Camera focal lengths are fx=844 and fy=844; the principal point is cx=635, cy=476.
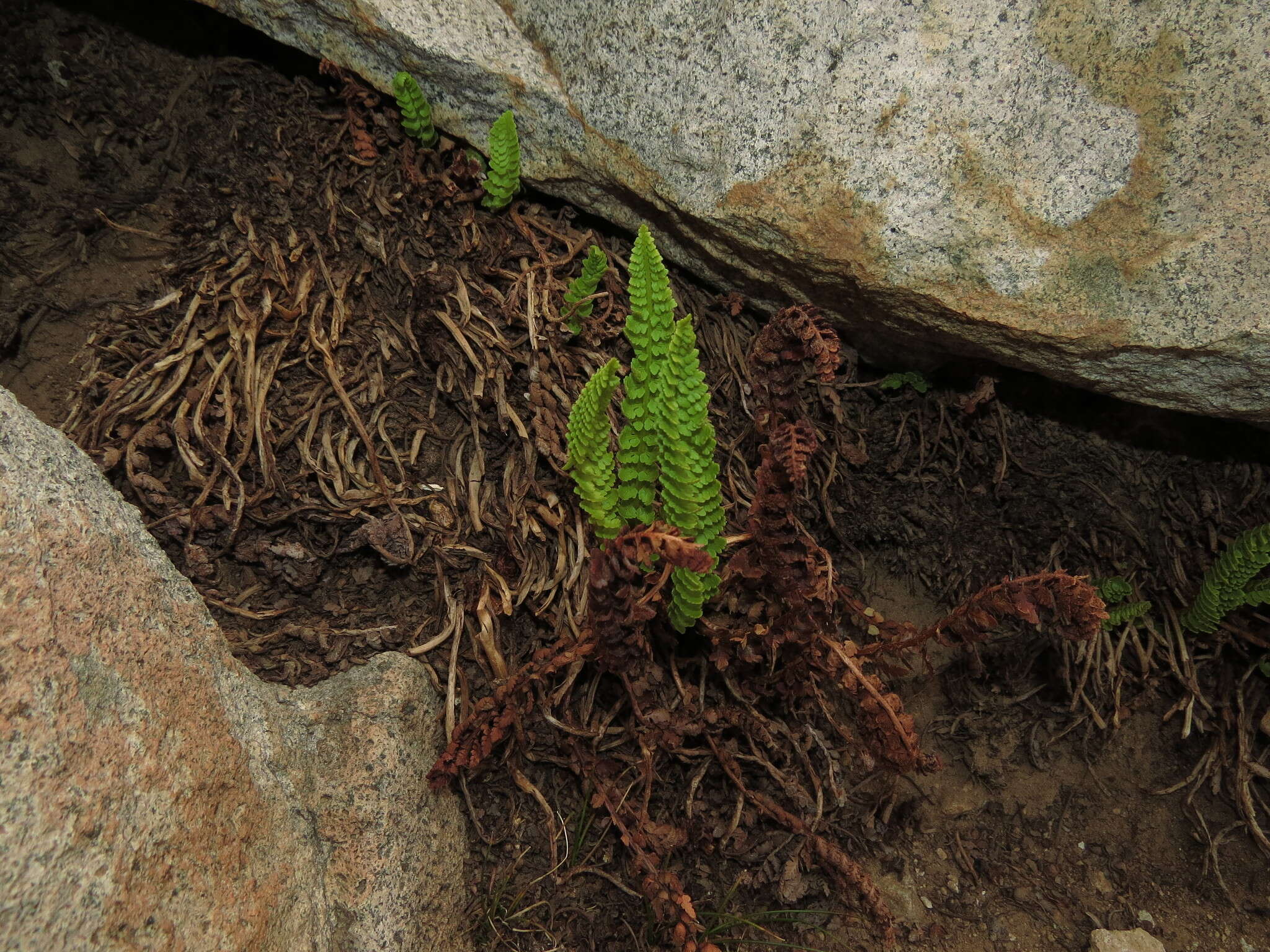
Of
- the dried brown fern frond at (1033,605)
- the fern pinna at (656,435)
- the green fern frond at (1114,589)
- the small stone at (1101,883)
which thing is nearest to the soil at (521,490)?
the small stone at (1101,883)

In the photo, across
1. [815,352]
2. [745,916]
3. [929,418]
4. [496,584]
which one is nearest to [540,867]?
[745,916]

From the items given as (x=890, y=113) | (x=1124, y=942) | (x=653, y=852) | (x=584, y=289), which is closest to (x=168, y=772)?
(x=653, y=852)

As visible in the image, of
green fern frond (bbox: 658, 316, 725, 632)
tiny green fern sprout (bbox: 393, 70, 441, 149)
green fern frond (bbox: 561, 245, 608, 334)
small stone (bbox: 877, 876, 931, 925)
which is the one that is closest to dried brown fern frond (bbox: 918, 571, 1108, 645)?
green fern frond (bbox: 658, 316, 725, 632)

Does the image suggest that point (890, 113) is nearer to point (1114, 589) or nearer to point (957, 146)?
point (957, 146)

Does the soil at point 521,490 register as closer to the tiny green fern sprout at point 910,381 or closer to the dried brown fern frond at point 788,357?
the tiny green fern sprout at point 910,381

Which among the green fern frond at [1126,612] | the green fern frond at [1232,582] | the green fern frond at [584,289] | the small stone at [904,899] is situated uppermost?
the green fern frond at [1232,582]

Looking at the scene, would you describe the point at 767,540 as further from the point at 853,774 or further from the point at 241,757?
the point at 241,757

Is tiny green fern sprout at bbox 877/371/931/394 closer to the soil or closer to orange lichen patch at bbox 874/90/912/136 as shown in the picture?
the soil
